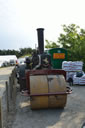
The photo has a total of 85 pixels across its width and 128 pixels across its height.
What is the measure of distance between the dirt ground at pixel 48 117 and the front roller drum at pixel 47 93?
9.3 inches

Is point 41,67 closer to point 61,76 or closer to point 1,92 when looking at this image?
point 61,76

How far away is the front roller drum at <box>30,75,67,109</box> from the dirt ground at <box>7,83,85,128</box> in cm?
24

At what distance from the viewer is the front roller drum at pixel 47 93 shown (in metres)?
5.12

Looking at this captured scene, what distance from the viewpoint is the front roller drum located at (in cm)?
512

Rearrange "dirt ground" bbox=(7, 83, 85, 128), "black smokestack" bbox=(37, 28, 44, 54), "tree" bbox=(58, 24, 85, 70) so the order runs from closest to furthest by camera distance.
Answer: "dirt ground" bbox=(7, 83, 85, 128) < "black smokestack" bbox=(37, 28, 44, 54) < "tree" bbox=(58, 24, 85, 70)

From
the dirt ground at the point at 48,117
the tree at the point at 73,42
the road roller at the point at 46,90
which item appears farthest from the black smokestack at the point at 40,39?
the tree at the point at 73,42

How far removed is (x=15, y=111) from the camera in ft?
18.2

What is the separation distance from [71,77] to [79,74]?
643 millimetres

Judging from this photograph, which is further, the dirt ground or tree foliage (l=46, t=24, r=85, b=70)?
tree foliage (l=46, t=24, r=85, b=70)

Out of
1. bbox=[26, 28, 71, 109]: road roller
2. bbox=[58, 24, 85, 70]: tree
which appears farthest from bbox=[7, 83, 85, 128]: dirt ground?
bbox=[58, 24, 85, 70]: tree

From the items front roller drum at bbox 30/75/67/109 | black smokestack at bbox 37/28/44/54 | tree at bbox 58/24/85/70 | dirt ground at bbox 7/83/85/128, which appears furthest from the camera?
tree at bbox 58/24/85/70

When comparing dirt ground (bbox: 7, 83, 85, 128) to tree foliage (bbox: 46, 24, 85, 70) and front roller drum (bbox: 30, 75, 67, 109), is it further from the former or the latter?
tree foliage (bbox: 46, 24, 85, 70)

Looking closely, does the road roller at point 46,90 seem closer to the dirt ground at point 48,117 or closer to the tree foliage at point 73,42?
the dirt ground at point 48,117

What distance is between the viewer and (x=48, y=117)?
4934mm
